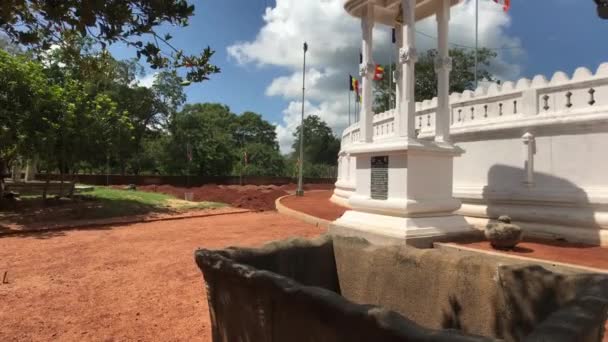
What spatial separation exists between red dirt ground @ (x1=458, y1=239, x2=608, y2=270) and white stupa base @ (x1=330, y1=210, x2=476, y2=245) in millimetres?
487

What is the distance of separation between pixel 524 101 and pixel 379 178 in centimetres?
397

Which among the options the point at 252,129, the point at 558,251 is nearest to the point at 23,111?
the point at 558,251

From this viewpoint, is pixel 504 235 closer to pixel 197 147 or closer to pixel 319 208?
pixel 319 208

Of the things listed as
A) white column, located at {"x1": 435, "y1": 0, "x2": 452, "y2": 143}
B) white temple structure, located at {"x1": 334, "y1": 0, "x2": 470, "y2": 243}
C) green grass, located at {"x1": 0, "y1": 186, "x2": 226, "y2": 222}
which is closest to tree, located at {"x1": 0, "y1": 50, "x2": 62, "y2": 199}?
green grass, located at {"x1": 0, "y1": 186, "x2": 226, "y2": 222}

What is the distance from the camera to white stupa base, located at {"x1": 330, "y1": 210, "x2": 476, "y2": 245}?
7.12m

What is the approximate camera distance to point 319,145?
78375 millimetres

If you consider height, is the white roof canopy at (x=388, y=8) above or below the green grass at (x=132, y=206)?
above

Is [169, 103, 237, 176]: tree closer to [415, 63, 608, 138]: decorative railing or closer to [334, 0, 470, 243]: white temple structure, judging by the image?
[415, 63, 608, 138]: decorative railing

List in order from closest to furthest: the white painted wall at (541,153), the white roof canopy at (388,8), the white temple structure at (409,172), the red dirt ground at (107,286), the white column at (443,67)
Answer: the red dirt ground at (107,286) < the white temple structure at (409,172) < the white painted wall at (541,153) < the white column at (443,67) < the white roof canopy at (388,8)

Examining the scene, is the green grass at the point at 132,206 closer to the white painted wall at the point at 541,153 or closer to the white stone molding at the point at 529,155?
the white painted wall at the point at 541,153

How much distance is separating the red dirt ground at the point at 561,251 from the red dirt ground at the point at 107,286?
5017mm

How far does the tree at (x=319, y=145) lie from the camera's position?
7838cm

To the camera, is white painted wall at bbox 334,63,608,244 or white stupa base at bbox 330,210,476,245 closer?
white stupa base at bbox 330,210,476,245

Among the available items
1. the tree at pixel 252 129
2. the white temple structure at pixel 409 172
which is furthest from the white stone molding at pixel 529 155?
the tree at pixel 252 129
